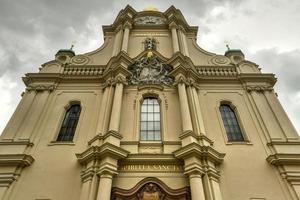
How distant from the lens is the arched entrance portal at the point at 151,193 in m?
9.38

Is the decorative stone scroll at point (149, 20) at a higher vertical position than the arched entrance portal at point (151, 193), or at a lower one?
higher

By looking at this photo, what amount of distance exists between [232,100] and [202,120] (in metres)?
2.95

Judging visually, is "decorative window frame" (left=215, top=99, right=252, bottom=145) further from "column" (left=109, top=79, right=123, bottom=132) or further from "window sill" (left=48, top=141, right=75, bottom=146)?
"window sill" (left=48, top=141, right=75, bottom=146)

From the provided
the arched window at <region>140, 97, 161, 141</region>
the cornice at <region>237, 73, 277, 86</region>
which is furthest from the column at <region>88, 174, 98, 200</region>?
the cornice at <region>237, 73, 277, 86</region>

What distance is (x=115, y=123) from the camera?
38.4ft

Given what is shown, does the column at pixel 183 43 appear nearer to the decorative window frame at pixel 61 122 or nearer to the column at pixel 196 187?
the decorative window frame at pixel 61 122

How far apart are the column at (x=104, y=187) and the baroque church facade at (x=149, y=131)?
38 mm

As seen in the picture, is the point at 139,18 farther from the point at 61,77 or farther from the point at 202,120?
the point at 202,120

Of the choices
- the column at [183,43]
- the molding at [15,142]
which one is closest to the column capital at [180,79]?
the column at [183,43]

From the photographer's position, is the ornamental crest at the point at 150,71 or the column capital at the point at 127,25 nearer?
the ornamental crest at the point at 150,71

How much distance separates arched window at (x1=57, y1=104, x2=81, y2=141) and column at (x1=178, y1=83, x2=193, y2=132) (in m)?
5.88

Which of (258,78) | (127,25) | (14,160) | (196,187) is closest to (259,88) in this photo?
(258,78)

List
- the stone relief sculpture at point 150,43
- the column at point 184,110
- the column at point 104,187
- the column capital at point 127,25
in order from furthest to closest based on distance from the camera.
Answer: the column capital at point 127,25 → the stone relief sculpture at point 150,43 → the column at point 184,110 → the column at point 104,187

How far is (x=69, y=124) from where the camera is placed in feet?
43.5
